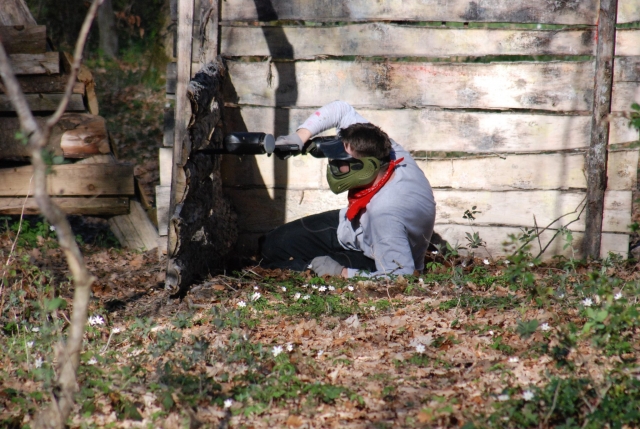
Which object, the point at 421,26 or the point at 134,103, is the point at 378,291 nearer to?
the point at 421,26

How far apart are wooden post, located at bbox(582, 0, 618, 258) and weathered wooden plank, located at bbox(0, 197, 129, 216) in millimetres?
4516

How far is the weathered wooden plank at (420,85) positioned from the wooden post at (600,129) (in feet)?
0.41

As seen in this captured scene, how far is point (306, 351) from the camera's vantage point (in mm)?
3777

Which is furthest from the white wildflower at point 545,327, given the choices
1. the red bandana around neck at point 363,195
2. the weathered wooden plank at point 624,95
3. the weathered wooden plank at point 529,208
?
the weathered wooden plank at point 624,95

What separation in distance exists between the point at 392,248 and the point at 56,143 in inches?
144

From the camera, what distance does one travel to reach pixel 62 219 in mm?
2346

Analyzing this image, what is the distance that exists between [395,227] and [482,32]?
2.06m

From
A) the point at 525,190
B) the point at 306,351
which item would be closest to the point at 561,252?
the point at 525,190

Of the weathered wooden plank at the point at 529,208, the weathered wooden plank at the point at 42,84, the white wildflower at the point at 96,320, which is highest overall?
the weathered wooden plank at the point at 42,84

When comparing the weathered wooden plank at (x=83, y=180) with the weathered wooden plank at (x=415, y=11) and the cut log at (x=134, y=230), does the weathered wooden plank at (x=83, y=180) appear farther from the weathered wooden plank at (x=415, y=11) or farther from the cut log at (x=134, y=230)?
the weathered wooden plank at (x=415, y=11)

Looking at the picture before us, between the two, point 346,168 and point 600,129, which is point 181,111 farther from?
point 600,129

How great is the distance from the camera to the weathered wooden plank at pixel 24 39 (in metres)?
6.46

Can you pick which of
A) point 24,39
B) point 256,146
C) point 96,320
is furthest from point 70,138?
point 96,320

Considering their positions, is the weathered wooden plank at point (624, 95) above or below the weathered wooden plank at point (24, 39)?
below
